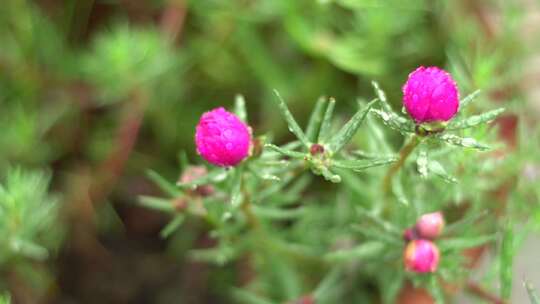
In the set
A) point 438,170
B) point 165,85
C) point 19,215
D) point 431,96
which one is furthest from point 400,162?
point 165,85

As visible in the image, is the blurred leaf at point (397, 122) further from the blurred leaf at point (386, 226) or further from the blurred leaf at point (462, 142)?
the blurred leaf at point (386, 226)

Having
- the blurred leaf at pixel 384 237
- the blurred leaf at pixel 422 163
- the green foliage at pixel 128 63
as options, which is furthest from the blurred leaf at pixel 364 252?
the green foliage at pixel 128 63

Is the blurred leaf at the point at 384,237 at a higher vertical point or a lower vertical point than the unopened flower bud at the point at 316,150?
lower

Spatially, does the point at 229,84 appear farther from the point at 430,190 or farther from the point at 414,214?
the point at 414,214

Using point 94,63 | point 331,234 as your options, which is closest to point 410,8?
point 331,234

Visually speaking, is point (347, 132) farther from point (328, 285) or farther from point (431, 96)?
point (328, 285)
